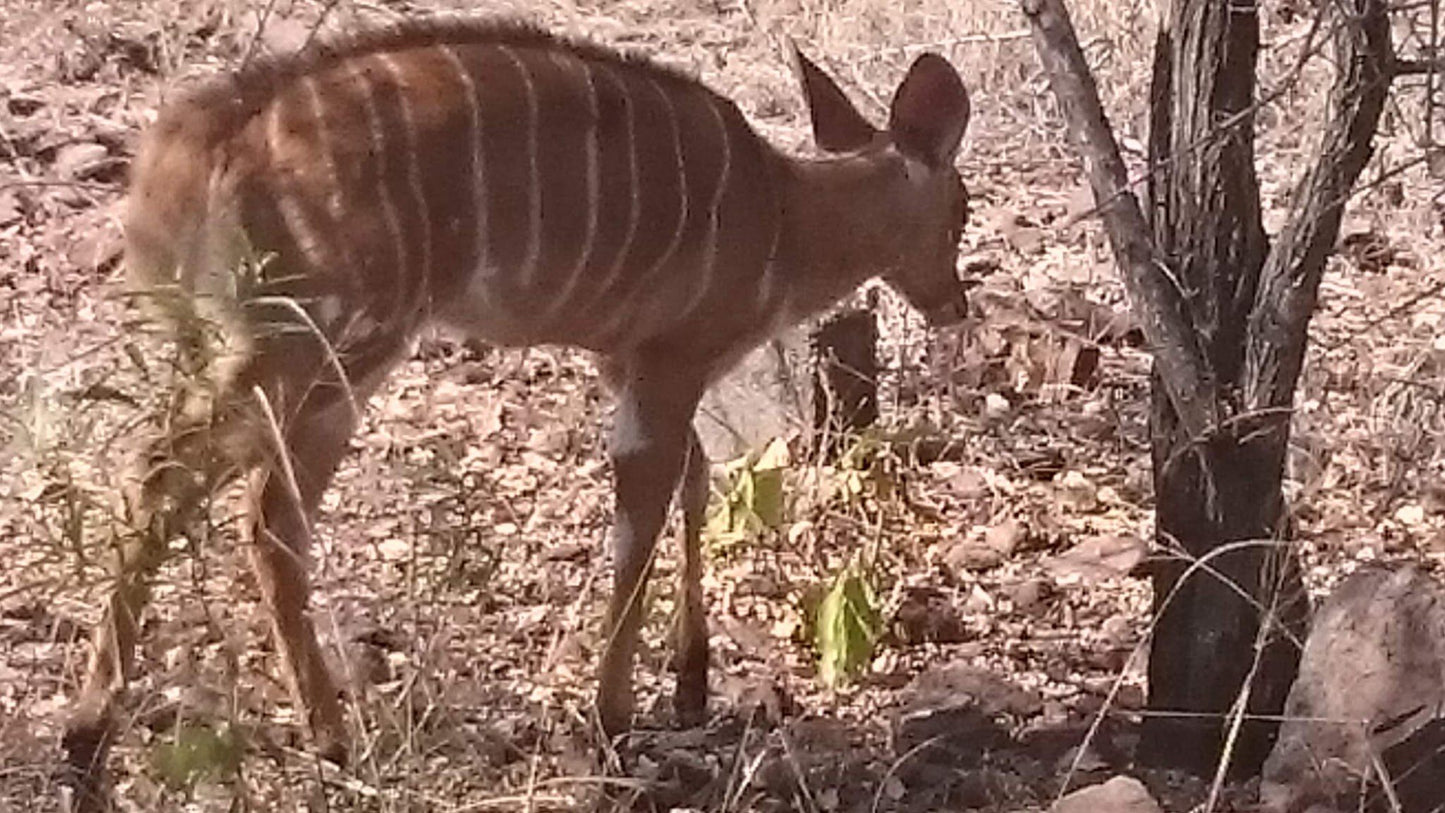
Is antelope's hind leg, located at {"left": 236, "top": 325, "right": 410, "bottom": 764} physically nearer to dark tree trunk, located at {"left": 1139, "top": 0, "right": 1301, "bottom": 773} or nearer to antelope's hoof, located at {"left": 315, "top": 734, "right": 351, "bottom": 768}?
antelope's hoof, located at {"left": 315, "top": 734, "right": 351, "bottom": 768}

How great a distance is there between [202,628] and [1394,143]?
347cm

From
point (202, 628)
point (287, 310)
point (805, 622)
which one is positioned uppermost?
point (287, 310)

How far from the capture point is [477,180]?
3.32m

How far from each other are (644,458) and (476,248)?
497 mm

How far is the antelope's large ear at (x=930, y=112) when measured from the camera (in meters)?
3.94

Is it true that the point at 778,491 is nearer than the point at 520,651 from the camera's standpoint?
No

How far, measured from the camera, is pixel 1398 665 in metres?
3.09

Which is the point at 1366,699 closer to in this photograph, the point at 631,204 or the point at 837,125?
the point at 631,204

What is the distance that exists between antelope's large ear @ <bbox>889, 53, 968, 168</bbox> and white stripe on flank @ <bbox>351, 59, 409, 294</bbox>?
103 centimetres

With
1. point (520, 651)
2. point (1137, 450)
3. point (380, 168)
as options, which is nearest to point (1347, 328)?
point (1137, 450)

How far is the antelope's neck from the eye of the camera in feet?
12.9

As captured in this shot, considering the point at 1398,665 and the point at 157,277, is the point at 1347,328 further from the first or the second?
the point at 157,277

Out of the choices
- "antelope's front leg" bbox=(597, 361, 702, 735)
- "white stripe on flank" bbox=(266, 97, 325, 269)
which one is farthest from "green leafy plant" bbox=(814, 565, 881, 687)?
"white stripe on flank" bbox=(266, 97, 325, 269)

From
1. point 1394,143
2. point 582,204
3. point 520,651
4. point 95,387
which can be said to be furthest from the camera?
point 1394,143
